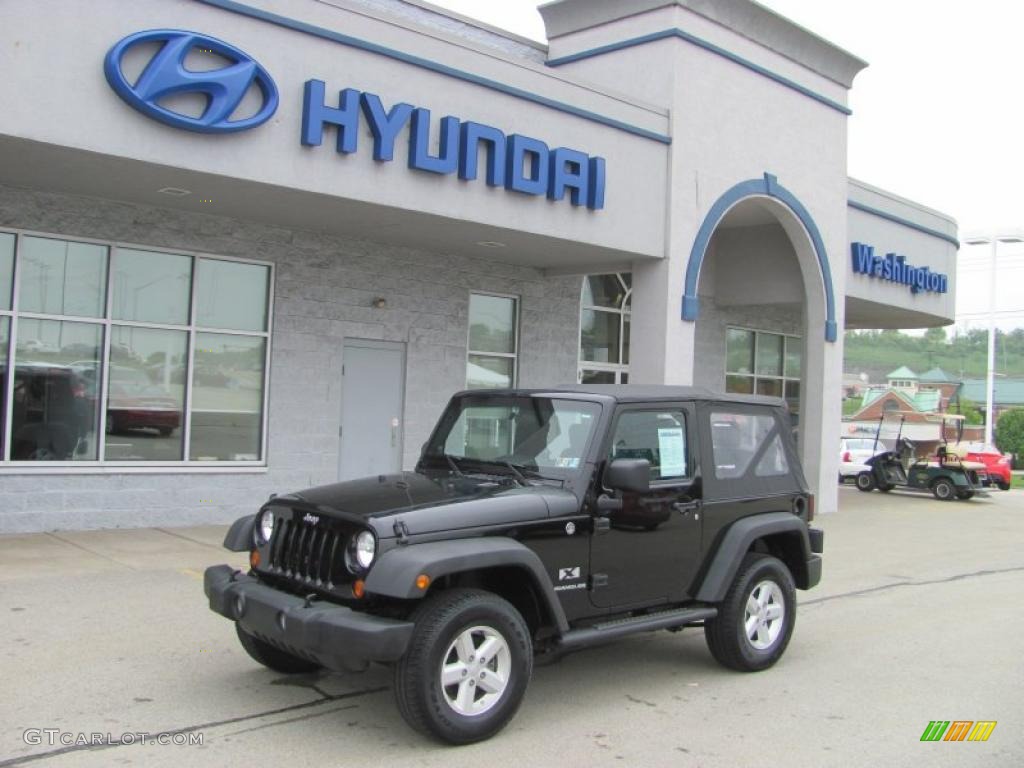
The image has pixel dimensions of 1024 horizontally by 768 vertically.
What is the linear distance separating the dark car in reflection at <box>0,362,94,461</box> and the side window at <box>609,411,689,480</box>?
727 cm

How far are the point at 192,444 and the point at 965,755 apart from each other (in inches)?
358

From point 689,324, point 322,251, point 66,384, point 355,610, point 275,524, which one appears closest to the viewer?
point 355,610

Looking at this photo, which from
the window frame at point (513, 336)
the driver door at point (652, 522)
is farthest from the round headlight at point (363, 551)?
the window frame at point (513, 336)

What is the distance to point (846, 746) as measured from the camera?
17.3 ft

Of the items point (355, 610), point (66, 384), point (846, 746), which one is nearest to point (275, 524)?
point (355, 610)

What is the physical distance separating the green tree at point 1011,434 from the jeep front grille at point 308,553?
44.5 meters

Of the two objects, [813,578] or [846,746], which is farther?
[813,578]

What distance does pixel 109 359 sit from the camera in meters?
11.3

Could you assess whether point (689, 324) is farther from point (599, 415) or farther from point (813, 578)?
point (599, 415)

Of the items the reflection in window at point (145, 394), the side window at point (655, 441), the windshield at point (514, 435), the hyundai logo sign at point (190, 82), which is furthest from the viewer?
the reflection in window at point (145, 394)

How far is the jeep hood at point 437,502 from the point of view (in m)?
5.20

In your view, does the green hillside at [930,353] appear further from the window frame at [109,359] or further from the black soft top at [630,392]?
the black soft top at [630,392]

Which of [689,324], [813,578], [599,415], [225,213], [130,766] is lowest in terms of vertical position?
[130,766]

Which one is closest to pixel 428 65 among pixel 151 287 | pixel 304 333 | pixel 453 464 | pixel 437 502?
pixel 304 333
